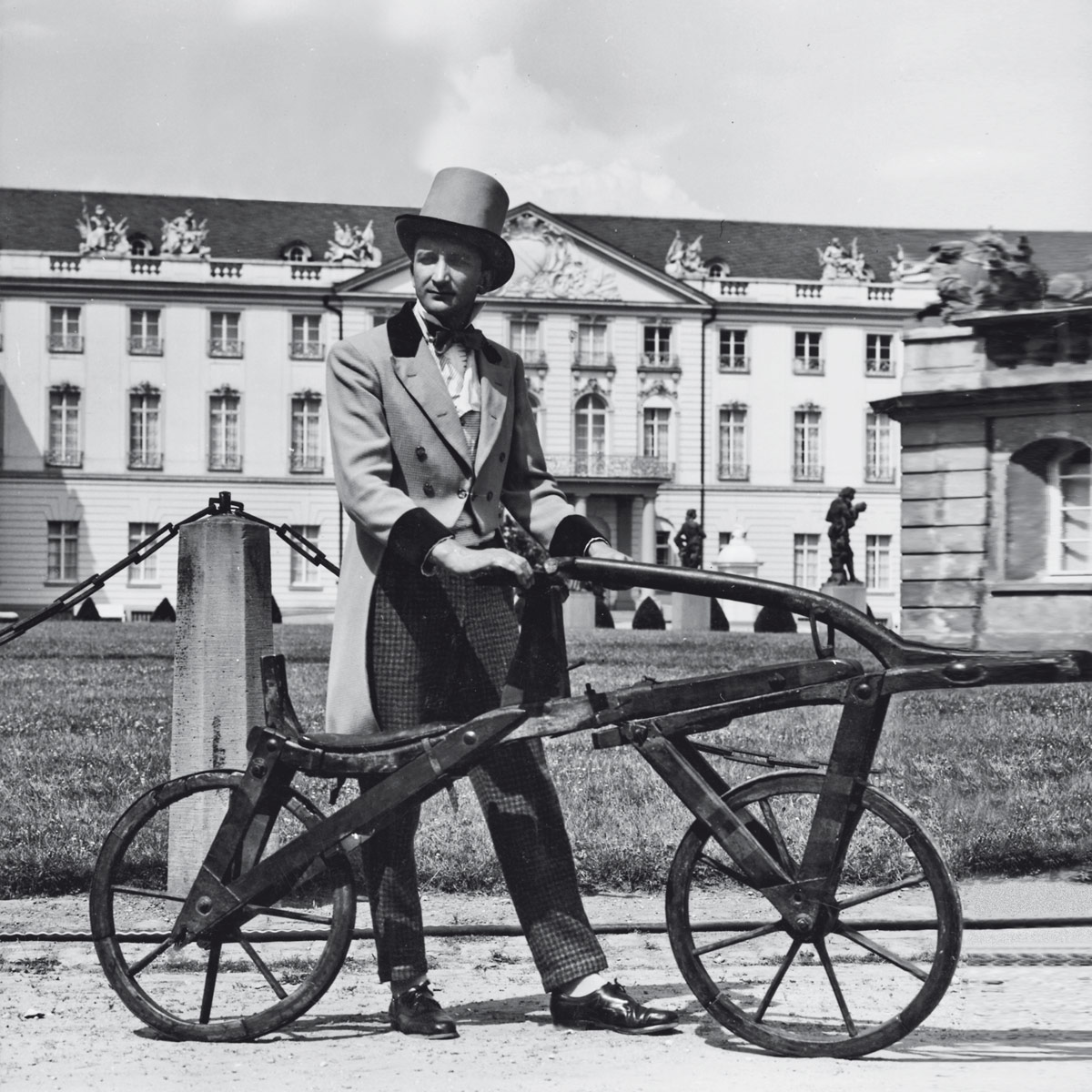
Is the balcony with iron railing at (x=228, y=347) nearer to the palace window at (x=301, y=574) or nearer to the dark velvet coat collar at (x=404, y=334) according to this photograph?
the palace window at (x=301, y=574)

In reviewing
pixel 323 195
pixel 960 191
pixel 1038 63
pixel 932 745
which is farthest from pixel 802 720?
pixel 323 195

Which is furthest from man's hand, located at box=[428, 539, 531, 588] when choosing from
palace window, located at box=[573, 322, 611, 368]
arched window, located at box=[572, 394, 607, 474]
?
palace window, located at box=[573, 322, 611, 368]

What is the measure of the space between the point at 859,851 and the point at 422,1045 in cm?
247

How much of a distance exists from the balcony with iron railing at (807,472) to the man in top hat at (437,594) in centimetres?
5489

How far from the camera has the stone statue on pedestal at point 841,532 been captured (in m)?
32.9

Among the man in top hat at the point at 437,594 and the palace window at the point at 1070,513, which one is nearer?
the man in top hat at the point at 437,594

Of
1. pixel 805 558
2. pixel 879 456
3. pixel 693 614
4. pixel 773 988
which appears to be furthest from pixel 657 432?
pixel 773 988

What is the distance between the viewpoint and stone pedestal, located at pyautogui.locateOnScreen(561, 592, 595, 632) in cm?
2941

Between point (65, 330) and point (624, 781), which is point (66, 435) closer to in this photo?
point (65, 330)

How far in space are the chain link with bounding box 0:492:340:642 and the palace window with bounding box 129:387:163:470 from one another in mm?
50541

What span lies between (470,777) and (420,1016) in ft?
1.85

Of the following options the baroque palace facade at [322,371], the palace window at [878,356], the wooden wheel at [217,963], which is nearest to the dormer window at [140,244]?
the baroque palace facade at [322,371]

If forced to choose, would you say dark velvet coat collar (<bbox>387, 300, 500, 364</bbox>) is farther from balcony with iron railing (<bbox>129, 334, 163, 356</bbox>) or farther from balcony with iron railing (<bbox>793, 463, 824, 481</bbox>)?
balcony with iron railing (<bbox>793, 463, 824, 481</bbox>)

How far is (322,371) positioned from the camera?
5581 centimetres
